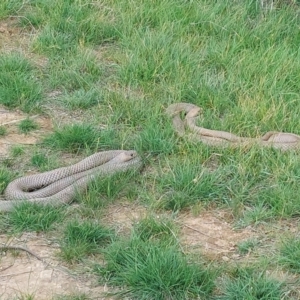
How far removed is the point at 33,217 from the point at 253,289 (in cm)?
136

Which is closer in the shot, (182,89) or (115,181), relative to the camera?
(115,181)

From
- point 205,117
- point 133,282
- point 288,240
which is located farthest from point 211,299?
point 205,117

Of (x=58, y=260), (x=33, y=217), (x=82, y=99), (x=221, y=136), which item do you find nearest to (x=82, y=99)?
(x=82, y=99)

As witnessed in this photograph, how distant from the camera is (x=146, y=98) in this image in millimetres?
6195

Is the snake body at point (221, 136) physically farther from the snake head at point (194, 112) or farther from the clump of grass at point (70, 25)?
the clump of grass at point (70, 25)

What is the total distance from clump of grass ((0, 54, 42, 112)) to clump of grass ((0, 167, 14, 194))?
102cm

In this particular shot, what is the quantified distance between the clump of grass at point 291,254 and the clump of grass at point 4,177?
1768mm

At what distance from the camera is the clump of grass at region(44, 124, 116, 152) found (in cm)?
556

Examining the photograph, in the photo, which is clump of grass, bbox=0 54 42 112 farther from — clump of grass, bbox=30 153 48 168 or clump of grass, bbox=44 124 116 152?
clump of grass, bbox=30 153 48 168

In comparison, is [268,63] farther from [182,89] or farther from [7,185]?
[7,185]

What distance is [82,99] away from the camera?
6.20m

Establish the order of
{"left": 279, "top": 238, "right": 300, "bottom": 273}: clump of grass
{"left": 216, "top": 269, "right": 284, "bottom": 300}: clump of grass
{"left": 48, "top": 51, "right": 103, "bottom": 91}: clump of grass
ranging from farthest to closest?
{"left": 48, "top": 51, "right": 103, "bottom": 91}: clump of grass
{"left": 279, "top": 238, "right": 300, "bottom": 273}: clump of grass
{"left": 216, "top": 269, "right": 284, "bottom": 300}: clump of grass

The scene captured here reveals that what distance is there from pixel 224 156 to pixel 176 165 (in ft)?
1.20

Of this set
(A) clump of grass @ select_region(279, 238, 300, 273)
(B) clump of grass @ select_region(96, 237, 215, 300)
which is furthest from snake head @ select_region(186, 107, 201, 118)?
(B) clump of grass @ select_region(96, 237, 215, 300)
